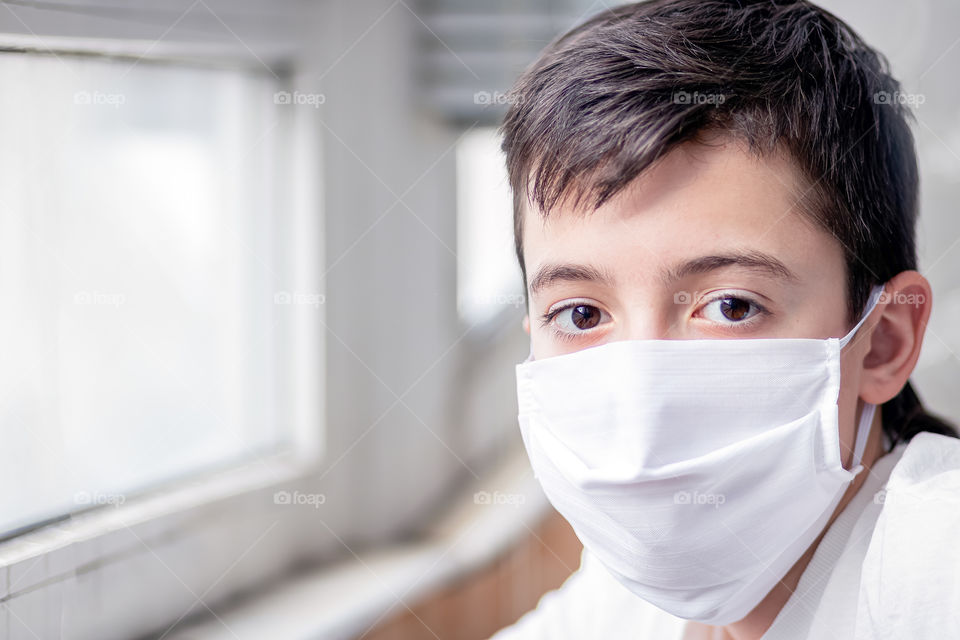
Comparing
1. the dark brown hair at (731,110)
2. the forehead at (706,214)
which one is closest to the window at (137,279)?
the dark brown hair at (731,110)

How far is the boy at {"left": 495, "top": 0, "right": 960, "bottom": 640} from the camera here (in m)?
0.68

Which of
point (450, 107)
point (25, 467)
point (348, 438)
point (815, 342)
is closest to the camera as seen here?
point (815, 342)

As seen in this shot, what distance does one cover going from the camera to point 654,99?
71 centimetres

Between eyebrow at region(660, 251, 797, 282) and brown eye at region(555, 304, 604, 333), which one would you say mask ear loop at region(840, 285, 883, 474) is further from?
brown eye at region(555, 304, 604, 333)

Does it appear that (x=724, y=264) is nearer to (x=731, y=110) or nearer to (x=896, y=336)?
(x=731, y=110)

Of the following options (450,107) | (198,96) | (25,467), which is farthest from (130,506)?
(450,107)

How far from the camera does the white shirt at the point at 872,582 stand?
59 cm

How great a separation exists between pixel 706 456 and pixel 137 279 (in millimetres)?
779

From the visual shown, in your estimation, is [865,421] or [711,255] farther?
[865,421]

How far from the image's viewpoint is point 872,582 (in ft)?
2.07

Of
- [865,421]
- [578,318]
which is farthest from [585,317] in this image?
[865,421]

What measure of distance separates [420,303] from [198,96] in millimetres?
570

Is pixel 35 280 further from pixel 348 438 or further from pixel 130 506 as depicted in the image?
pixel 348 438

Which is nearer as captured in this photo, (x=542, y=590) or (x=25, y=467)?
(x=25, y=467)
